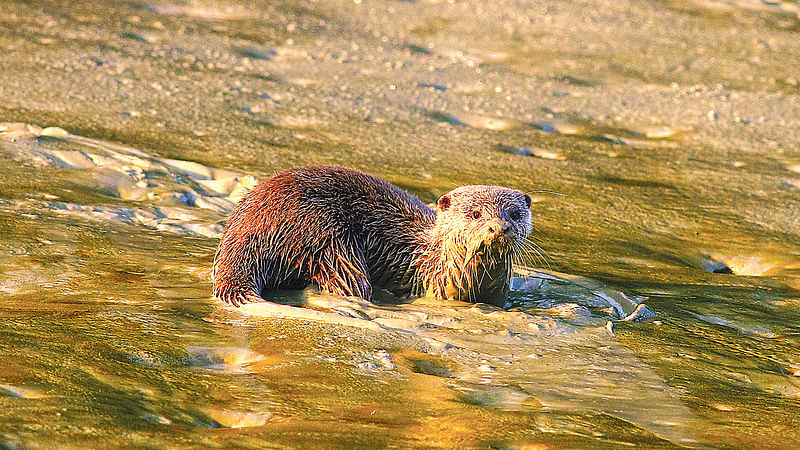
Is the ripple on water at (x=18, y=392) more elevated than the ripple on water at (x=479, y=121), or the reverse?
the ripple on water at (x=479, y=121)

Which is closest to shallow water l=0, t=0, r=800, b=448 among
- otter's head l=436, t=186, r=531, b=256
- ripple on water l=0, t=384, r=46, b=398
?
ripple on water l=0, t=384, r=46, b=398

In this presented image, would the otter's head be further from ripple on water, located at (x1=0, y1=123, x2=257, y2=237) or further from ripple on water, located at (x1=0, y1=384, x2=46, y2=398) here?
ripple on water, located at (x1=0, y1=384, x2=46, y2=398)

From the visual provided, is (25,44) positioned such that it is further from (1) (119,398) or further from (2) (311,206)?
(1) (119,398)

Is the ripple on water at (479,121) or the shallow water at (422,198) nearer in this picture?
the shallow water at (422,198)

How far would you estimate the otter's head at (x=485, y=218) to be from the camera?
3.89 metres

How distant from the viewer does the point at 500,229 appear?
3832 millimetres

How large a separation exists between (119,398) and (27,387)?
0.75 ft

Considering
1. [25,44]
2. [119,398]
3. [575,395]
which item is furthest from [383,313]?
[25,44]

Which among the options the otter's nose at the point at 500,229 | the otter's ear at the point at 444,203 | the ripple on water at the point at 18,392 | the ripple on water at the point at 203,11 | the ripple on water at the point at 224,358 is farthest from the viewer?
the ripple on water at the point at 203,11

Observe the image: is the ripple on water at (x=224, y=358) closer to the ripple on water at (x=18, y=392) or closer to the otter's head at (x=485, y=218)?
the ripple on water at (x=18, y=392)

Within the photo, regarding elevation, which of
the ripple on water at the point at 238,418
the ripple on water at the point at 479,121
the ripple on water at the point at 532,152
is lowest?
the ripple on water at the point at 238,418

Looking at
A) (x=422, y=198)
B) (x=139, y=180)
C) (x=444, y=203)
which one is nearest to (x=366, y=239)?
(x=444, y=203)

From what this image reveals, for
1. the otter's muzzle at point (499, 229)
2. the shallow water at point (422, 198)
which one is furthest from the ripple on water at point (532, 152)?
the otter's muzzle at point (499, 229)

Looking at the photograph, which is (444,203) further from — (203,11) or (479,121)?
(203,11)
